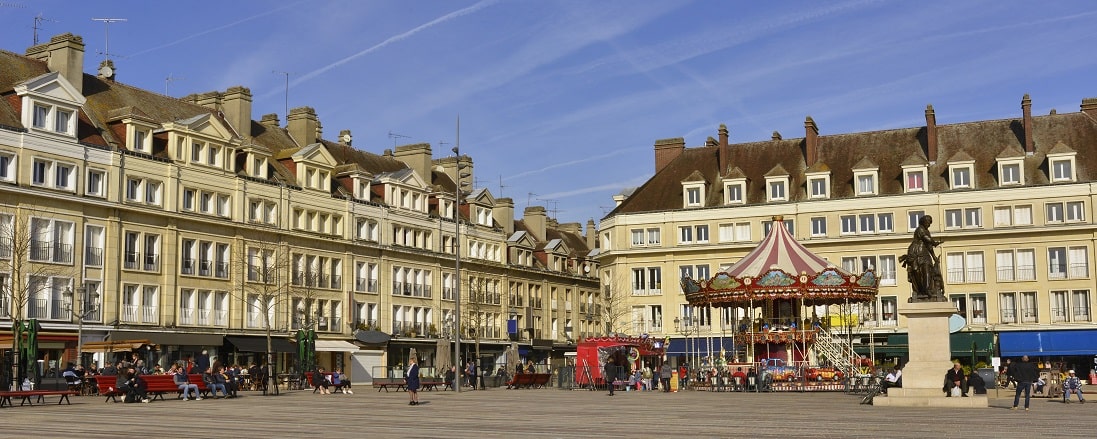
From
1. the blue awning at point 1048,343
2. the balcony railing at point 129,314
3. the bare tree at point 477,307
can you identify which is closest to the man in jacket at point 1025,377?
the blue awning at point 1048,343

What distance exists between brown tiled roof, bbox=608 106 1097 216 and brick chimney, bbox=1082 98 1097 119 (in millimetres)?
497

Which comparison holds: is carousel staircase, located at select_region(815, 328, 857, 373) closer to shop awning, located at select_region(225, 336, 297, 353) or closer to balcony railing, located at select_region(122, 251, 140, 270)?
shop awning, located at select_region(225, 336, 297, 353)

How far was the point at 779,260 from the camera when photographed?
148ft

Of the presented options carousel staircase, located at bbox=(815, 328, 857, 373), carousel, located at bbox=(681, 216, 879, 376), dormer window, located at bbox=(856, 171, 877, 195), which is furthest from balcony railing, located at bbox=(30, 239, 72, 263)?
dormer window, located at bbox=(856, 171, 877, 195)

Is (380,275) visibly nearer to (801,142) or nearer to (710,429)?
(801,142)

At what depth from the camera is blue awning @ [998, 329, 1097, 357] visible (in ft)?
190

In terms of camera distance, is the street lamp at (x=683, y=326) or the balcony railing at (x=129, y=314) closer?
the balcony railing at (x=129, y=314)

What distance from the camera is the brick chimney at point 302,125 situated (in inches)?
2557

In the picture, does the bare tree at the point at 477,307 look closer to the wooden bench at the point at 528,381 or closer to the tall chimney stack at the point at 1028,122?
the wooden bench at the point at 528,381

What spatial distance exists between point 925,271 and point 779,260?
16.1 meters

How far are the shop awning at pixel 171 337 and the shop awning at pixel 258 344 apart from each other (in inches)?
27.4

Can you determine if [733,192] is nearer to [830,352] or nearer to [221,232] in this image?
[830,352]

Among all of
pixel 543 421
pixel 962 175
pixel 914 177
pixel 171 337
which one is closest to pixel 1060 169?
pixel 962 175

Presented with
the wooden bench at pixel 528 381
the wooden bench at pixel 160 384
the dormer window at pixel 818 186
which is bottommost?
the wooden bench at pixel 528 381
